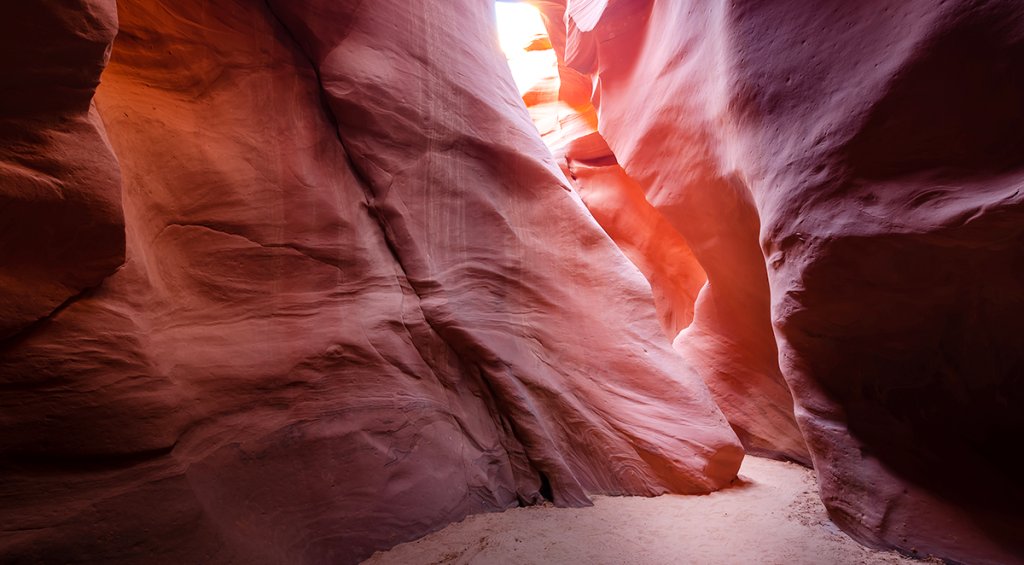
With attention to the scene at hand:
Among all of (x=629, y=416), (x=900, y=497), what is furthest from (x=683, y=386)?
(x=900, y=497)

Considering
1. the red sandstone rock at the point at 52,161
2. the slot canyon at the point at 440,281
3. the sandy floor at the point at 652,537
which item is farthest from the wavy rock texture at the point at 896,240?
the red sandstone rock at the point at 52,161

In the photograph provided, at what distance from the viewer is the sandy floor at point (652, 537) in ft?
8.71

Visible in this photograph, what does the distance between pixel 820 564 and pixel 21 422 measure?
402 centimetres

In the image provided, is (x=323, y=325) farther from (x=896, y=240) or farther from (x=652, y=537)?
(x=896, y=240)

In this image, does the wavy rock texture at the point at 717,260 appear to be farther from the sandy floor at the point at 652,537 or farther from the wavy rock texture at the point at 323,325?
the sandy floor at the point at 652,537

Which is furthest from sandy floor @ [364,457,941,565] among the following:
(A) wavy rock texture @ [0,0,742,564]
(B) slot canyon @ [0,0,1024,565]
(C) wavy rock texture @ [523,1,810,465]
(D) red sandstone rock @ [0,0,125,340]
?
(D) red sandstone rock @ [0,0,125,340]

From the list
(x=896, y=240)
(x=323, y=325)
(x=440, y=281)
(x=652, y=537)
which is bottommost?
(x=652, y=537)

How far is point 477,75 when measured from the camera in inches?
184

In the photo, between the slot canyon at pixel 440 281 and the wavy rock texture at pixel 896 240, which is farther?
the wavy rock texture at pixel 896 240

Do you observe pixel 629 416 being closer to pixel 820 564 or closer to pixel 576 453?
pixel 576 453

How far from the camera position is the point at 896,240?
103 inches

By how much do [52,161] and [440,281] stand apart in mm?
2365

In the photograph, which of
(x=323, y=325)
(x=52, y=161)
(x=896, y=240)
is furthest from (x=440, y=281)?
(x=896, y=240)

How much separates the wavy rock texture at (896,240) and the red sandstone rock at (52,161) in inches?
151
